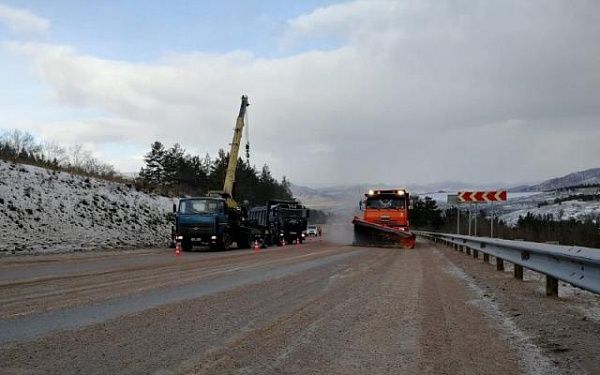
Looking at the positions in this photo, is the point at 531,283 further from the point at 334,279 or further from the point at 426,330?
the point at 426,330

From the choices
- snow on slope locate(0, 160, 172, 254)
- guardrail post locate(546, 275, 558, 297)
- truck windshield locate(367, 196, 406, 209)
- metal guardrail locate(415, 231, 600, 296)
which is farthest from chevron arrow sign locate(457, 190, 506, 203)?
snow on slope locate(0, 160, 172, 254)

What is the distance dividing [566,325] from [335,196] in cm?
3733

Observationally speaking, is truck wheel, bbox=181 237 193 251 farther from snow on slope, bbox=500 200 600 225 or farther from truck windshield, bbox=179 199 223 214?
snow on slope, bbox=500 200 600 225

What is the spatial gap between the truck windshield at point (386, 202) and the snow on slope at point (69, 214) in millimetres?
12152

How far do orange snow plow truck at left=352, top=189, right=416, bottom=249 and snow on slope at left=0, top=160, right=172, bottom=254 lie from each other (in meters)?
11.4

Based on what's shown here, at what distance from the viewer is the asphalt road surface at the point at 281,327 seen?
491 centimetres

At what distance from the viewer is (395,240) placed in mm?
28578

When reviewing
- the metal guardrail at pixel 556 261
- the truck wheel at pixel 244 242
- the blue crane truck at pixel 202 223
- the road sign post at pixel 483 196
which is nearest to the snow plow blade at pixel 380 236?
the road sign post at pixel 483 196

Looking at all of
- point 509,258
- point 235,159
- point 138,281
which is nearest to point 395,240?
point 235,159

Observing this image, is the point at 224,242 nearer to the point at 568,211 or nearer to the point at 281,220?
the point at 281,220

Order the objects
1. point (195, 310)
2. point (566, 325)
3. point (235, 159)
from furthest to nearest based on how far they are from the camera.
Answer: point (235, 159) < point (195, 310) < point (566, 325)

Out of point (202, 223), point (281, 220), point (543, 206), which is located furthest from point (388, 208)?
point (543, 206)

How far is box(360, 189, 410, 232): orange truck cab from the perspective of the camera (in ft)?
97.3

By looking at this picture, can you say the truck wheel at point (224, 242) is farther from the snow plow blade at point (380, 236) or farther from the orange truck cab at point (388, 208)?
the orange truck cab at point (388, 208)
